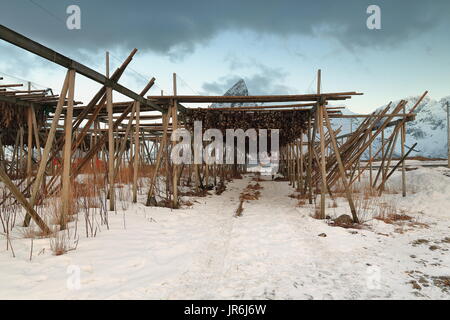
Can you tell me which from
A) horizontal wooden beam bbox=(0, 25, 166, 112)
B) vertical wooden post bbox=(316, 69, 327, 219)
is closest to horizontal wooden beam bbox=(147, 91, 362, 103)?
vertical wooden post bbox=(316, 69, 327, 219)

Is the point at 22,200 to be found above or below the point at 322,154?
below

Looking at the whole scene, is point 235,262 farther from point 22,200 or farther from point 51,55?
point 51,55

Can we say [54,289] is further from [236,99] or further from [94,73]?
[236,99]

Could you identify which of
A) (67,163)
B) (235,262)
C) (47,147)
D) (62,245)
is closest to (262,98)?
(235,262)

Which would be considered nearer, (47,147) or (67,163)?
(47,147)

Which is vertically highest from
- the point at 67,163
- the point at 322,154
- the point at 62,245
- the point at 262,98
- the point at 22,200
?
the point at 262,98

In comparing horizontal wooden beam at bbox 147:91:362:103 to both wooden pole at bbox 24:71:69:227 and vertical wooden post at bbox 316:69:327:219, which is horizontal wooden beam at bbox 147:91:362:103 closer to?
vertical wooden post at bbox 316:69:327:219

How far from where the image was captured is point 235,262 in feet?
11.2

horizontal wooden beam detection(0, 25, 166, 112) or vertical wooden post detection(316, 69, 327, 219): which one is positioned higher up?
horizontal wooden beam detection(0, 25, 166, 112)

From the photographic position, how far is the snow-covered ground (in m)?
2.57

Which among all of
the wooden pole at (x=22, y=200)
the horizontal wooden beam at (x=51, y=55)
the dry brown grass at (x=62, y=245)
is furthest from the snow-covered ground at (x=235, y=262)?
the horizontal wooden beam at (x=51, y=55)

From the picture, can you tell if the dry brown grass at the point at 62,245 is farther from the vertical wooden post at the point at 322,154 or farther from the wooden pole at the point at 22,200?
the vertical wooden post at the point at 322,154

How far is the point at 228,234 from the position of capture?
15.7ft
